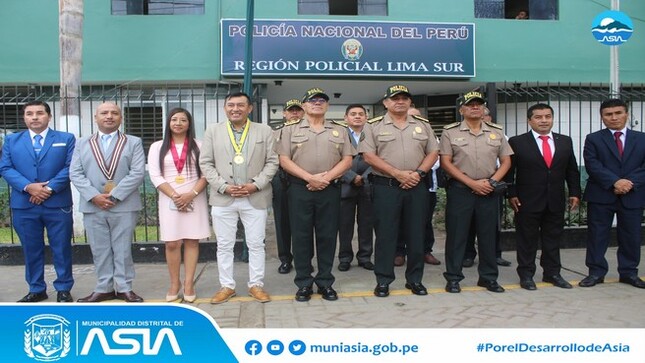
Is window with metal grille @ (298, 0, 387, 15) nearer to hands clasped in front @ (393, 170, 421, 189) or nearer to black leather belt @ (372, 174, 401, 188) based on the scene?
black leather belt @ (372, 174, 401, 188)

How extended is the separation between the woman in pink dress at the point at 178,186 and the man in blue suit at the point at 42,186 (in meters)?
0.82

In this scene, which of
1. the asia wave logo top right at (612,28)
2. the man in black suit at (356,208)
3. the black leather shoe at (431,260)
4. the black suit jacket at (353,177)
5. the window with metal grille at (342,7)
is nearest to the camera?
the black suit jacket at (353,177)

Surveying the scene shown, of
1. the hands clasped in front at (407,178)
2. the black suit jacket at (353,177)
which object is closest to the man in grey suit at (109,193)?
the black suit jacket at (353,177)

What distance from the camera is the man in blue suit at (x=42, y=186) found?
4477mm

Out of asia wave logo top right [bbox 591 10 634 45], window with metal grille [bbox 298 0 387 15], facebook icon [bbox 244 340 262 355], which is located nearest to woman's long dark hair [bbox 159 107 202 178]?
facebook icon [bbox 244 340 262 355]

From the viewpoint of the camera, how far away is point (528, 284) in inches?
192

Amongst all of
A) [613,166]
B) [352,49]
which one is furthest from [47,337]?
[352,49]

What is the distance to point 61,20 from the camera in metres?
7.63

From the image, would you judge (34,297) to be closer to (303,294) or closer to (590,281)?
(303,294)

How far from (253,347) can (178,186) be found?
6.46 ft

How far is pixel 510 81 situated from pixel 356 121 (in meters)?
6.83

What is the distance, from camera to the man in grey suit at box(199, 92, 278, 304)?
4.44 m

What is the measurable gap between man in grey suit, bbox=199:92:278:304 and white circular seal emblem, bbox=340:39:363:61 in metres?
6.44

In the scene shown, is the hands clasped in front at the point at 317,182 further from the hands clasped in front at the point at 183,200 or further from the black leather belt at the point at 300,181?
the hands clasped in front at the point at 183,200
